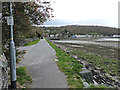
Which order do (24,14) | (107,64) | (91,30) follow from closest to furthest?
(24,14) → (107,64) → (91,30)

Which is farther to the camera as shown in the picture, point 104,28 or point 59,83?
point 104,28

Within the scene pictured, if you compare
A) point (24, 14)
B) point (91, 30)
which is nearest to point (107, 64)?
point (24, 14)

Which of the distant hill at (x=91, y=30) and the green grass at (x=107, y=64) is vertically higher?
the distant hill at (x=91, y=30)

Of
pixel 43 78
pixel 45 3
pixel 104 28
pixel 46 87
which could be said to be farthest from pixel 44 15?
pixel 104 28

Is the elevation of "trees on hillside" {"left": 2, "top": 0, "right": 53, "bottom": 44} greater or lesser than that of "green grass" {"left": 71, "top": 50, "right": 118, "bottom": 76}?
greater

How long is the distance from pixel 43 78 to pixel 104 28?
145273 millimetres

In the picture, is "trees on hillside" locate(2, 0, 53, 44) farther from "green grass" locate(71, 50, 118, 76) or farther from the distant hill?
the distant hill

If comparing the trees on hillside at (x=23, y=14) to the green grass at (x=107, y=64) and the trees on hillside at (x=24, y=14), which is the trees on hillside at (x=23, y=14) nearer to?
the trees on hillside at (x=24, y=14)

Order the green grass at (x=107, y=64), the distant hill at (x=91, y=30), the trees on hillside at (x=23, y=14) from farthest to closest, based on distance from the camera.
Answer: the distant hill at (x=91, y=30) < the green grass at (x=107, y=64) < the trees on hillside at (x=23, y=14)

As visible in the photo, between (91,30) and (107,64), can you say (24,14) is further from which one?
(91,30)

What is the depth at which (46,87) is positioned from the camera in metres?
4.41

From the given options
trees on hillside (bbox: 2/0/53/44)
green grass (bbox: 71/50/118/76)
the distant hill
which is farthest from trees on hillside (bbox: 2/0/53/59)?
the distant hill

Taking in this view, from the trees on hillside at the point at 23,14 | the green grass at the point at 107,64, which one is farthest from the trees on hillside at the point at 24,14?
the green grass at the point at 107,64

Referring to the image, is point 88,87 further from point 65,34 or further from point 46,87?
point 65,34
